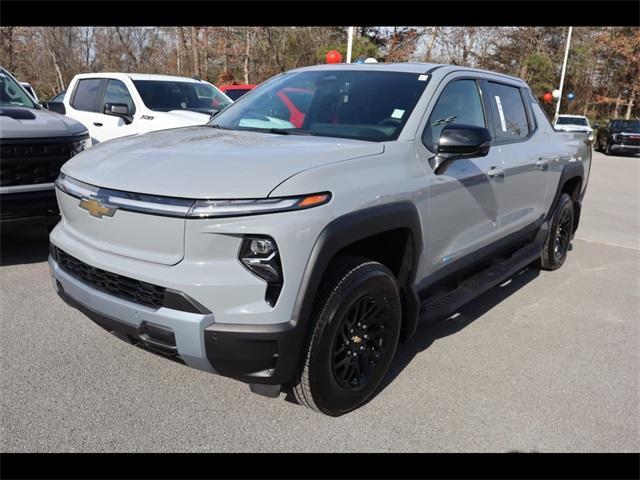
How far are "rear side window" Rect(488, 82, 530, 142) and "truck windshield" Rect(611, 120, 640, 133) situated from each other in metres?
22.3

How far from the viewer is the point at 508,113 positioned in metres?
4.29

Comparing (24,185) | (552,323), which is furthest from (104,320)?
(552,323)

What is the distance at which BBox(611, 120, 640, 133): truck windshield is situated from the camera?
23.3m

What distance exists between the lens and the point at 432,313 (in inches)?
128

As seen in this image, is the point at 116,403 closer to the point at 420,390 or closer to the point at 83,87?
the point at 420,390

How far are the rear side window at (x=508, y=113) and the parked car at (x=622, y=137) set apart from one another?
21645 millimetres

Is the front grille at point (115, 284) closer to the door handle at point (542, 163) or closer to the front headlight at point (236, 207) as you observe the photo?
the front headlight at point (236, 207)

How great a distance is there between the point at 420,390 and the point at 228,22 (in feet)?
14.4

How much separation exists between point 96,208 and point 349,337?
1368 mm

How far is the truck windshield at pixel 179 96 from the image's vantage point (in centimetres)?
787

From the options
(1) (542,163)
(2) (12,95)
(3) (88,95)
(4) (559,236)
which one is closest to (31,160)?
(2) (12,95)

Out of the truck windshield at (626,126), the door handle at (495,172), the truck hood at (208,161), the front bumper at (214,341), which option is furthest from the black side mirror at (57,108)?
the truck windshield at (626,126)

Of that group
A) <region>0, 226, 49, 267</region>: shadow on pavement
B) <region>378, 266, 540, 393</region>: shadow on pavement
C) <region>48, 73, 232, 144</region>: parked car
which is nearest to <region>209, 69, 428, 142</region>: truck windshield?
<region>378, 266, 540, 393</region>: shadow on pavement

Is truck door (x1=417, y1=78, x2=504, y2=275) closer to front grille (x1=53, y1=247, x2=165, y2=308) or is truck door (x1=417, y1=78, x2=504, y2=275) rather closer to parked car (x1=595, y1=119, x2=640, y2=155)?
front grille (x1=53, y1=247, x2=165, y2=308)
